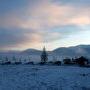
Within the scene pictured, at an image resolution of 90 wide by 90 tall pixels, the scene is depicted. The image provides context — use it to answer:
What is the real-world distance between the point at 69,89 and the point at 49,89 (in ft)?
6.46

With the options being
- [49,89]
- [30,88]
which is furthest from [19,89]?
[49,89]

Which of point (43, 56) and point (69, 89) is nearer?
point (69, 89)

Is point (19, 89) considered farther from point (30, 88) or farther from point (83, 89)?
point (83, 89)

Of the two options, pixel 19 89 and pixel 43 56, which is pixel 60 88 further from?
pixel 43 56

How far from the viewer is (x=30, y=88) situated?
2670cm

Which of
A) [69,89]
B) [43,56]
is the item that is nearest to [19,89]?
[69,89]

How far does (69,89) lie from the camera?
2591 cm

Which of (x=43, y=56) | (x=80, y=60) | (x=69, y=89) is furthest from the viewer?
(x=43, y=56)

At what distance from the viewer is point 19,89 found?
2597 centimetres

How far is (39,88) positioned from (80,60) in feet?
263

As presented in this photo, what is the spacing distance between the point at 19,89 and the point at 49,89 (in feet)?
9.69

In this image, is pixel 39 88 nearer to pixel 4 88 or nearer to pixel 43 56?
pixel 4 88

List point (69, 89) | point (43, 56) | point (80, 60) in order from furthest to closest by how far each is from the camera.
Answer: point (43, 56), point (80, 60), point (69, 89)

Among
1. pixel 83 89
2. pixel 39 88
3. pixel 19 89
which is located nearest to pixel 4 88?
pixel 19 89
